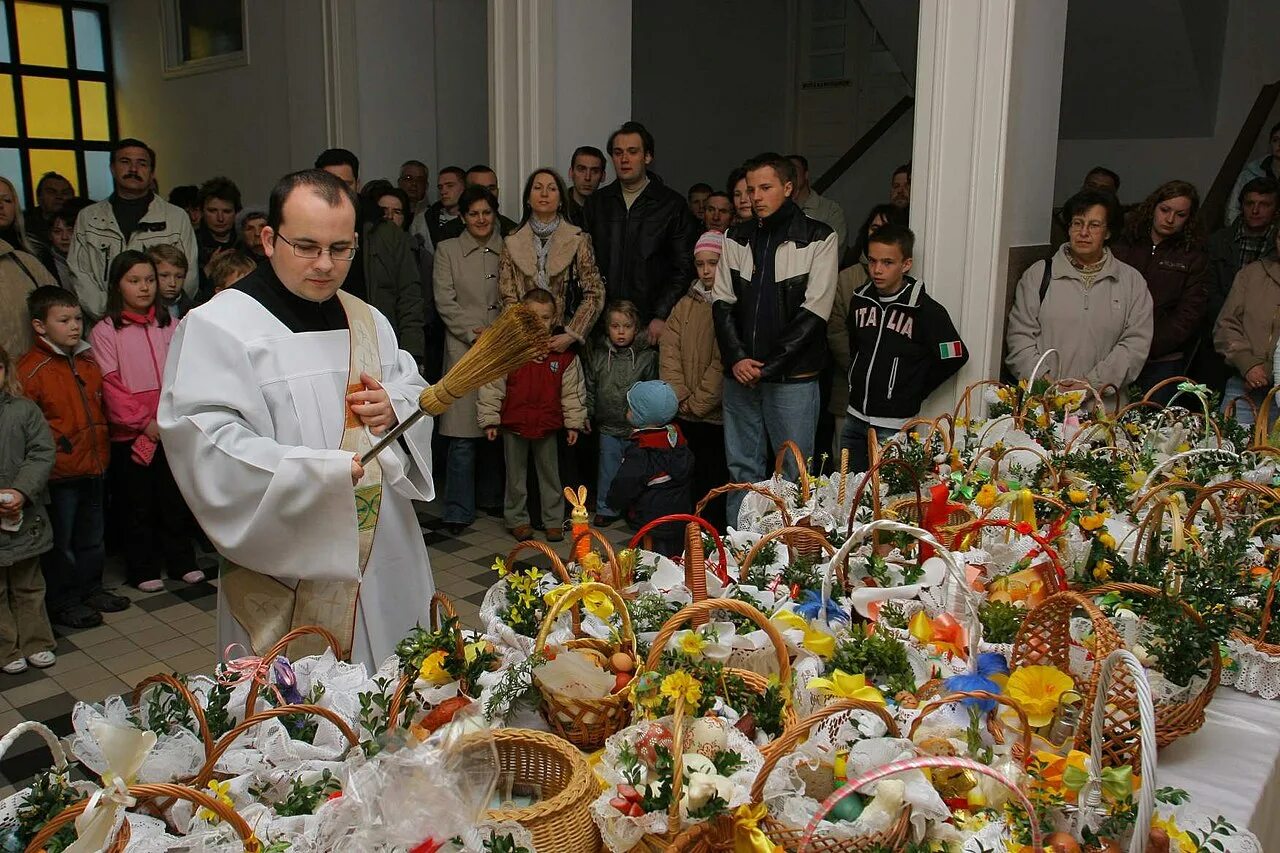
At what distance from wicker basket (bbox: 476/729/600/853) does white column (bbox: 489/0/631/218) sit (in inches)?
202

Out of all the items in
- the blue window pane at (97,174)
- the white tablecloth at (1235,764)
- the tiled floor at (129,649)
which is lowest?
the tiled floor at (129,649)

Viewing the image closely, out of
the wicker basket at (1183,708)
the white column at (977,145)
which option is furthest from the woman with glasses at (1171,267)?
the wicker basket at (1183,708)

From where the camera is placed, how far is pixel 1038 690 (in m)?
1.82

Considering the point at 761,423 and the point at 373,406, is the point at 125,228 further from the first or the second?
the point at 373,406

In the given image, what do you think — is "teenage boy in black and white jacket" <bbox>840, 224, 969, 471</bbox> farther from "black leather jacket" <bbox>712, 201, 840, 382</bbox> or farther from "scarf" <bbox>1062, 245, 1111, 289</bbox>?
"scarf" <bbox>1062, 245, 1111, 289</bbox>

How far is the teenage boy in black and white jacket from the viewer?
4.79m

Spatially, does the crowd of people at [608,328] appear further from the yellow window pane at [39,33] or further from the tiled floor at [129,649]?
the yellow window pane at [39,33]

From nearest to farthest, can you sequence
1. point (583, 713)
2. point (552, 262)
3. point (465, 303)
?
point (583, 713), point (552, 262), point (465, 303)

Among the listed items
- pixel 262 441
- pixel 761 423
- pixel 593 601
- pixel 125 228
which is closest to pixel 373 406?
pixel 262 441

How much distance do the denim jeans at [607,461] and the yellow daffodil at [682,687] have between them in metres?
4.32

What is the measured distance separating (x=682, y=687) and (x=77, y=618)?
3885 mm

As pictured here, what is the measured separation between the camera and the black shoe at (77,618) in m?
4.55

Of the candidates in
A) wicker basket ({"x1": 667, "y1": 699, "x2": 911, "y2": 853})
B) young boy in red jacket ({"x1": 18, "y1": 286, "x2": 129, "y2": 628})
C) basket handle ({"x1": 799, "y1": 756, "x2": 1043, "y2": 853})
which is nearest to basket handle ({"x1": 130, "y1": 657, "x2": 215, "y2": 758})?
wicker basket ({"x1": 667, "y1": 699, "x2": 911, "y2": 853})

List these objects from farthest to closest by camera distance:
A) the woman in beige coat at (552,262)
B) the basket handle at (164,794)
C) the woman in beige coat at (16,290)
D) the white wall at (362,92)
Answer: the white wall at (362,92) < the woman in beige coat at (552,262) < the woman in beige coat at (16,290) < the basket handle at (164,794)
